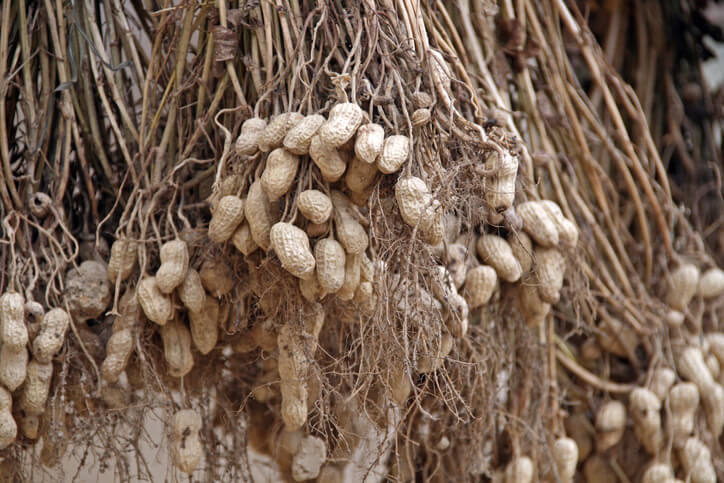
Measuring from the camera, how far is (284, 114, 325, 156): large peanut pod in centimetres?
80

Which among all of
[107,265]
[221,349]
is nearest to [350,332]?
[221,349]

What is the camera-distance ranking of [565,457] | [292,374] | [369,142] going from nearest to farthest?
[369,142] → [292,374] → [565,457]

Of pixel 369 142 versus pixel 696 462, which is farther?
pixel 696 462

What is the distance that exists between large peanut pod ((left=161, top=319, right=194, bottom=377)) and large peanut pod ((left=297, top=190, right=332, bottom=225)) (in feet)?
0.71

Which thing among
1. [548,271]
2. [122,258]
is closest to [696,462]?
[548,271]

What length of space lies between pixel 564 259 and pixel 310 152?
0.34 meters

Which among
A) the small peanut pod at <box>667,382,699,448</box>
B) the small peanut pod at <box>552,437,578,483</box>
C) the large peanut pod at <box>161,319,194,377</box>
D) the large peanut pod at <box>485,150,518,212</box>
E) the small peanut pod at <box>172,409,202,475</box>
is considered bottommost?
the small peanut pod at <box>552,437,578,483</box>

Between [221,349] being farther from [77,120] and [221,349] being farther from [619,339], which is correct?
[619,339]

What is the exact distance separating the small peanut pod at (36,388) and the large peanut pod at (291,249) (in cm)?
29

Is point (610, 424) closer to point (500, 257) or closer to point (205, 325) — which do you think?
point (500, 257)

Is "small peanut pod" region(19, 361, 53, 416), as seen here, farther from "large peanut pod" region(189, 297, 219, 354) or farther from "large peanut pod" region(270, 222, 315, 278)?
"large peanut pod" region(270, 222, 315, 278)

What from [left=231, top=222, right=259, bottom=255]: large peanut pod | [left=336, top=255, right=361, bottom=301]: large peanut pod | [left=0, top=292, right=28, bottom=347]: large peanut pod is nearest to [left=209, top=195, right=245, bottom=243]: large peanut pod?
[left=231, top=222, right=259, bottom=255]: large peanut pod

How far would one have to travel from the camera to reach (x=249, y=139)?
85 centimetres

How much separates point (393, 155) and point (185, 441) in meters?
0.37
